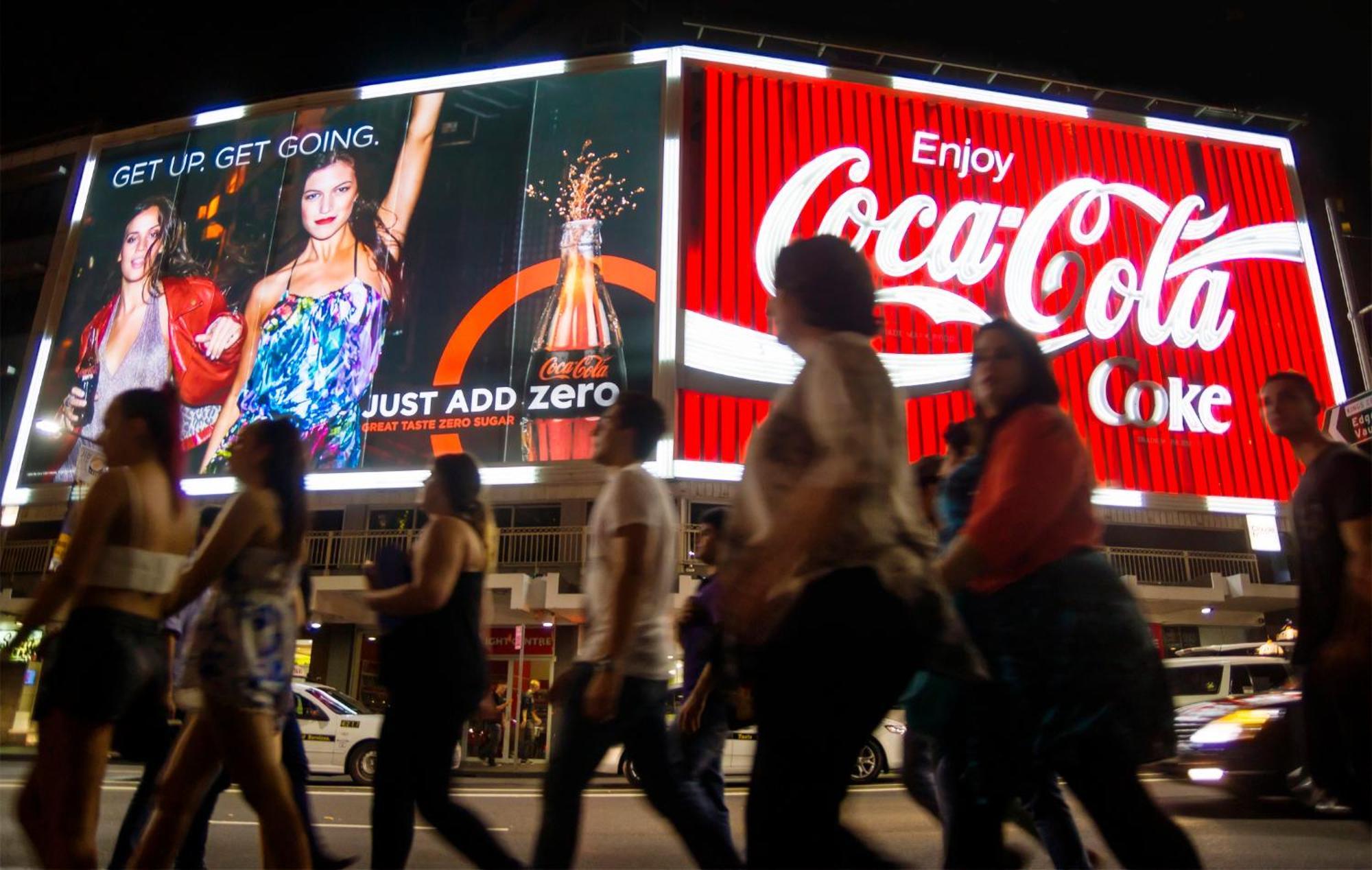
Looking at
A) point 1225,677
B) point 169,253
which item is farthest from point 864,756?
point 169,253

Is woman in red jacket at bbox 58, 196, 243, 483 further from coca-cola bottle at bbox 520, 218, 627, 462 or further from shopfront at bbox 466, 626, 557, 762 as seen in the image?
shopfront at bbox 466, 626, 557, 762

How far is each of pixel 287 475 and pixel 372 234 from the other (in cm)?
1526

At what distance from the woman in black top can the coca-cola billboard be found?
459 inches

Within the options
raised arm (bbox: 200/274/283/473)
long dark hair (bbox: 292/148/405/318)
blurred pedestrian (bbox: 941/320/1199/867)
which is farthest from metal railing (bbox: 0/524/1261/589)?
blurred pedestrian (bbox: 941/320/1199/867)

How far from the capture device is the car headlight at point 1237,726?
620cm

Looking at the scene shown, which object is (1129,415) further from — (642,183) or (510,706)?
(510,706)

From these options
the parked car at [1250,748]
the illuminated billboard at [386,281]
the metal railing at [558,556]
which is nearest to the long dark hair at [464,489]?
the parked car at [1250,748]

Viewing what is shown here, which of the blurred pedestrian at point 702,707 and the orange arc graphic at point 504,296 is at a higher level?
the orange arc graphic at point 504,296

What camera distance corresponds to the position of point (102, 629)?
2.44 metres

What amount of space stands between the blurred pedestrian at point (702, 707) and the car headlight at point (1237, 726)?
4.32 meters

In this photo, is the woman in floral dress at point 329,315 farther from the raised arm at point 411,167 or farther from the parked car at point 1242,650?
the parked car at point 1242,650

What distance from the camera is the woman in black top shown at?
2561 millimetres

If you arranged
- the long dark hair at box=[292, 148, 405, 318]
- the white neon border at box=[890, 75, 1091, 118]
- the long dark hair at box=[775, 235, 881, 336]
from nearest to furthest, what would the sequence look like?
the long dark hair at box=[775, 235, 881, 336] < the long dark hair at box=[292, 148, 405, 318] < the white neon border at box=[890, 75, 1091, 118]

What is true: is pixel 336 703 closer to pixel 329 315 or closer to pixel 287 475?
pixel 329 315
